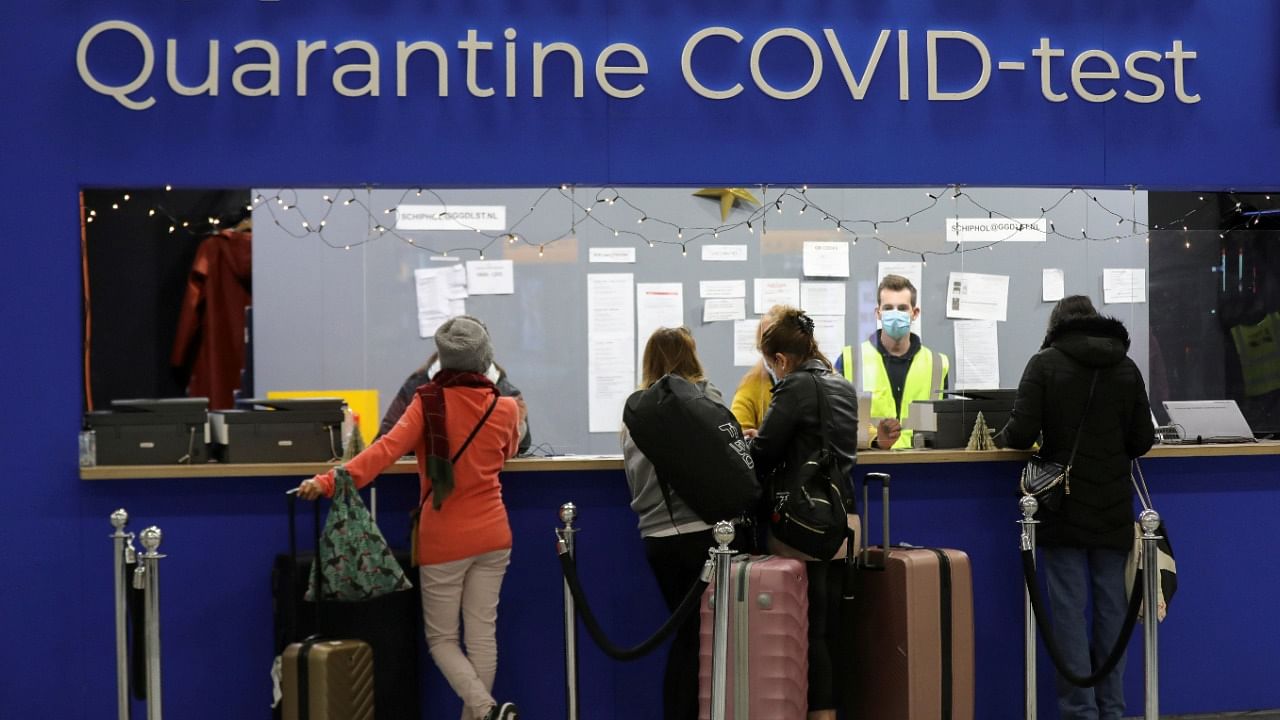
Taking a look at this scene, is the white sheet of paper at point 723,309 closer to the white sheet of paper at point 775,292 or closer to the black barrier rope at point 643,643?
the white sheet of paper at point 775,292

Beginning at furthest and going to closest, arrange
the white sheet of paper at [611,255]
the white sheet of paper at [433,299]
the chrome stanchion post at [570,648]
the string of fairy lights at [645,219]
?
the white sheet of paper at [611,255] → the white sheet of paper at [433,299] → the string of fairy lights at [645,219] → the chrome stanchion post at [570,648]

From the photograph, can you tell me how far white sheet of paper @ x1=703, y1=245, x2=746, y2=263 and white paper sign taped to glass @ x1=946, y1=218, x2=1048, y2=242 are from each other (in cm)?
90

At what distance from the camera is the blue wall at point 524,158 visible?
4695 millimetres

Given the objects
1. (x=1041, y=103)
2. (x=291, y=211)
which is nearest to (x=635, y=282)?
(x=291, y=211)

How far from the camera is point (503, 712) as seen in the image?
4363mm

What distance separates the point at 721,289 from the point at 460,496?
2017 millimetres

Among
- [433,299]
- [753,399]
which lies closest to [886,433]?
[753,399]

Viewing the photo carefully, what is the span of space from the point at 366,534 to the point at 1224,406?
351 centimetres

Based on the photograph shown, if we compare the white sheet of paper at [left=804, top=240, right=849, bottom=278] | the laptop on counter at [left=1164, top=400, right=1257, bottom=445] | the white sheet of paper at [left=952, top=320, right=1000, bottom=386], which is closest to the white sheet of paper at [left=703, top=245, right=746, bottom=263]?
the white sheet of paper at [left=804, top=240, right=849, bottom=278]

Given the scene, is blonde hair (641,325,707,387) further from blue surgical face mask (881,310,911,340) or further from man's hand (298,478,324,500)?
blue surgical face mask (881,310,911,340)

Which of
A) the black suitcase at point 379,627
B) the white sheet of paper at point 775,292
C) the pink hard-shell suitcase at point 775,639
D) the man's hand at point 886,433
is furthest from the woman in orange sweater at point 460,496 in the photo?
the white sheet of paper at point 775,292

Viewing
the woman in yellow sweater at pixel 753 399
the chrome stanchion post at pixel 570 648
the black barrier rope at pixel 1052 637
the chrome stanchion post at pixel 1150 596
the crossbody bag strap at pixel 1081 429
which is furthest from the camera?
the woman in yellow sweater at pixel 753 399

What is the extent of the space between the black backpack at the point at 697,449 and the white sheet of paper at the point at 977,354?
1.78 m

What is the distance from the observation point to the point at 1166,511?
5062 mm
